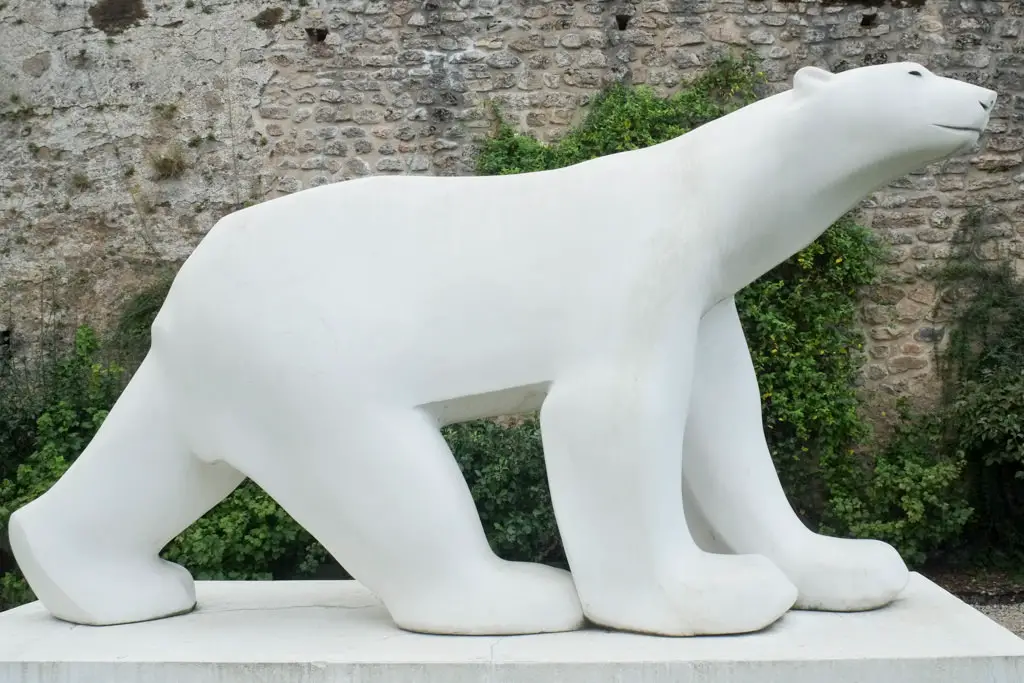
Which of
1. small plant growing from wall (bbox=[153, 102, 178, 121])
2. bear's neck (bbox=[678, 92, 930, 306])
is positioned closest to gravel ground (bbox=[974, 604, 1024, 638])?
bear's neck (bbox=[678, 92, 930, 306])

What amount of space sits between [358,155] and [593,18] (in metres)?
1.60

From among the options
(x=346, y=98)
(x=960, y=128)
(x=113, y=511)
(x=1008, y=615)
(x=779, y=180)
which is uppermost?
(x=960, y=128)

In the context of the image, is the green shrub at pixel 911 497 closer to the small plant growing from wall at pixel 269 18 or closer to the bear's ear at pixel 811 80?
the bear's ear at pixel 811 80

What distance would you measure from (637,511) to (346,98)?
449cm

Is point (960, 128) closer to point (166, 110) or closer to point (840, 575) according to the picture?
point (840, 575)

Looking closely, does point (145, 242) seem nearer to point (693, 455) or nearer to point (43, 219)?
point (43, 219)

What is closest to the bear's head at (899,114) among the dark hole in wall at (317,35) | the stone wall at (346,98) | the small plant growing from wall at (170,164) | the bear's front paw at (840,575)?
the bear's front paw at (840,575)

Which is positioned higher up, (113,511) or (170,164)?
(113,511)

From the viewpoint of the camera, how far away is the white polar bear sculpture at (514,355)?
216 cm

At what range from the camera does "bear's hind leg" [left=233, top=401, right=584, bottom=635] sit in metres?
2.16

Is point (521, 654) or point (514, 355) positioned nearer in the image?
point (521, 654)

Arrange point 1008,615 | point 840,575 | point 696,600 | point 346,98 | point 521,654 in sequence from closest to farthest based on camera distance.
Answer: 1. point 521,654
2. point 696,600
3. point 840,575
4. point 1008,615
5. point 346,98

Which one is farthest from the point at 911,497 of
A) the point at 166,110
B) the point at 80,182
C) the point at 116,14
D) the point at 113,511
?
the point at 116,14

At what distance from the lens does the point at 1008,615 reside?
4781mm
